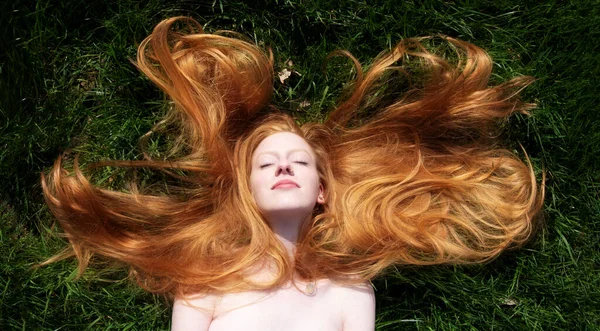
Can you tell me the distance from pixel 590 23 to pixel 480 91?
2.59 ft

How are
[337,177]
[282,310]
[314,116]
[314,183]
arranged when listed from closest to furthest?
1. [282,310]
2. [314,183]
3. [337,177]
4. [314,116]

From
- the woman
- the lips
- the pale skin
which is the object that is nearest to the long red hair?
the woman

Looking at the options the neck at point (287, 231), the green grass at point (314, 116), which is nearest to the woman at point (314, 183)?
the neck at point (287, 231)

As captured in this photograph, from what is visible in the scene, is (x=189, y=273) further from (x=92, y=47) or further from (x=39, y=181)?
(x=92, y=47)

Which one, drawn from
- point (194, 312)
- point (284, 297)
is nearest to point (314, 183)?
point (284, 297)

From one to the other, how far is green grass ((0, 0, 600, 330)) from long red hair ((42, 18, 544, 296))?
0.50ft

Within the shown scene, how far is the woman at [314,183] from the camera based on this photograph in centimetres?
312

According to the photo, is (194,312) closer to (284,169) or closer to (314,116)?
(284,169)

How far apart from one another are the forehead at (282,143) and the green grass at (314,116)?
44cm

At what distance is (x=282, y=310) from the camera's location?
2926 millimetres

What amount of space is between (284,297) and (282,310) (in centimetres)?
7

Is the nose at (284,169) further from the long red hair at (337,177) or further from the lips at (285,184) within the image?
the long red hair at (337,177)

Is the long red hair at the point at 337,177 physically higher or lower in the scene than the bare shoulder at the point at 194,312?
higher

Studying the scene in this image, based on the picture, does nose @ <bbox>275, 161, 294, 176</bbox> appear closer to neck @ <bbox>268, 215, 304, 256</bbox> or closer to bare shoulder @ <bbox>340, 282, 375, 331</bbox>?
neck @ <bbox>268, 215, 304, 256</bbox>
